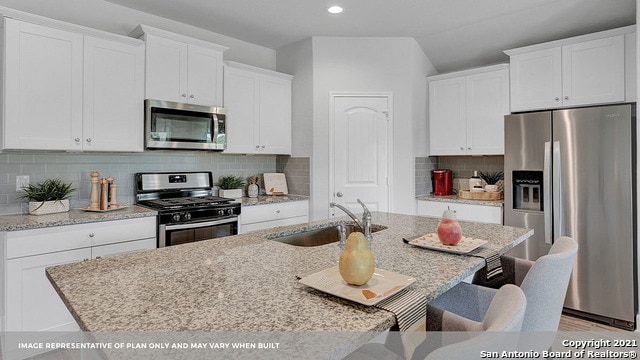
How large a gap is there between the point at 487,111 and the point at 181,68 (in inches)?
119

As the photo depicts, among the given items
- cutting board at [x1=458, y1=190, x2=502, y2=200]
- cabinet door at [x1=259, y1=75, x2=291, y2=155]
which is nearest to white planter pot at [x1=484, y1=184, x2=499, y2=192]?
cutting board at [x1=458, y1=190, x2=502, y2=200]

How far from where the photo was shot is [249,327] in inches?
33.7

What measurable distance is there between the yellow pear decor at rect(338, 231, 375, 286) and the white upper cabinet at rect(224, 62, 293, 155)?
2.86 meters

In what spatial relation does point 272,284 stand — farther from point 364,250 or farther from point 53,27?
point 53,27

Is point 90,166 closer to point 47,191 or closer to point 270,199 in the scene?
point 47,191

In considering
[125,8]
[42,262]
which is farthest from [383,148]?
[42,262]

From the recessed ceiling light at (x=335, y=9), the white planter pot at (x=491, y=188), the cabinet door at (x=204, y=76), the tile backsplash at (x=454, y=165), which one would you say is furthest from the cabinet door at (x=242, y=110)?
the white planter pot at (x=491, y=188)

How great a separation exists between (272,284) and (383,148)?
3.05 metres

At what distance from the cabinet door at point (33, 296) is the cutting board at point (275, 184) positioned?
2055mm

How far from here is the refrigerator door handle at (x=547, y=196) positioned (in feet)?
10.1

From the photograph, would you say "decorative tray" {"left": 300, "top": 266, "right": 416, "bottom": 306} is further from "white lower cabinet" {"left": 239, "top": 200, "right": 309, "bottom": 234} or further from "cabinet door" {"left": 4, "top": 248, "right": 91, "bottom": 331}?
"white lower cabinet" {"left": 239, "top": 200, "right": 309, "bottom": 234}

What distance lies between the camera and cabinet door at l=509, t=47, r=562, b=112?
10.8 feet

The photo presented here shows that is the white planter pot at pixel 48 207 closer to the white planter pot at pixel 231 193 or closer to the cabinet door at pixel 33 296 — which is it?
the cabinet door at pixel 33 296

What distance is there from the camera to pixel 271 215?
3734 mm
